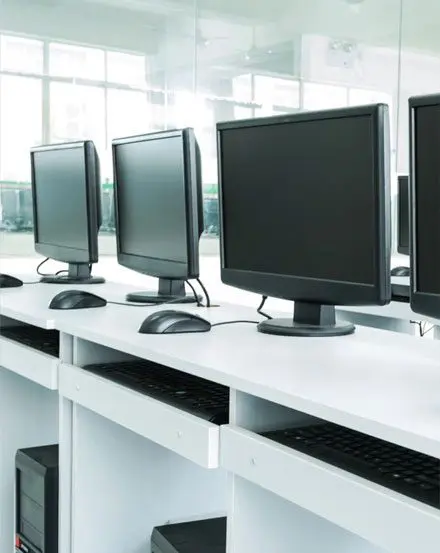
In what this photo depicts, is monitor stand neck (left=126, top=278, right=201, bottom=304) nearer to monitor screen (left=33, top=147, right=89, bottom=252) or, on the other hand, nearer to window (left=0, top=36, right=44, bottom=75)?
monitor screen (left=33, top=147, right=89, bottom=252)

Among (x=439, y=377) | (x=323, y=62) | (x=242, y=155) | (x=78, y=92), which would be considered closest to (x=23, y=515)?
(x=242, y=155)

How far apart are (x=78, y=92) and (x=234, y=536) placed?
4070 millimetres

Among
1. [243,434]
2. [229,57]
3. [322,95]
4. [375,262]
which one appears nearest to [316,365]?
[243,434]

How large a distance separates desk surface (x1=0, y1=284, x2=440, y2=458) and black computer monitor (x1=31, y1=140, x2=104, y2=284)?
0.69 m

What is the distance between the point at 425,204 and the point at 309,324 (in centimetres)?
64

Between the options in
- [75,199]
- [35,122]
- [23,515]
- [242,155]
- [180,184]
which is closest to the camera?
[242,155]

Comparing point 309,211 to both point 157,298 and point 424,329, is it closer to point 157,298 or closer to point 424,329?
point 157,298

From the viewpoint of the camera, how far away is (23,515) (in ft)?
8.96

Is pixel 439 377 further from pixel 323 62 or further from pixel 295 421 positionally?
pixel 323 62

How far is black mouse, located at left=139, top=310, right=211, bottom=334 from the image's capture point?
2051mm

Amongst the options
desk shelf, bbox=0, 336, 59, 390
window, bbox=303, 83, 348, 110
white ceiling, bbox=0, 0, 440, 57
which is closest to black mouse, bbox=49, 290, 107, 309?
desk shelf, bbox=0, 336, 59, 390

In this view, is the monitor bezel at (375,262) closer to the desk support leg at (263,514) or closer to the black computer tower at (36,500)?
the desk support leg at (263,514)

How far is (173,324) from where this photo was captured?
2057mm

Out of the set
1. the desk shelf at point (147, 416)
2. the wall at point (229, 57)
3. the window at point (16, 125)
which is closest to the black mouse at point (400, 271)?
the wall at point (229, 57)
